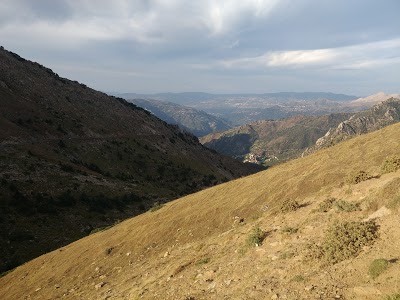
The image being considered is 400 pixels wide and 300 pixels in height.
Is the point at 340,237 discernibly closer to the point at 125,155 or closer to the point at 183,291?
the point at 183,291

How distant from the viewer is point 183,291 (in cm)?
1277

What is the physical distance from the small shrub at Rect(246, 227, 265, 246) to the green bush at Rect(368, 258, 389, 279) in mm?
5301

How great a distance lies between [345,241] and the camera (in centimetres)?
1183

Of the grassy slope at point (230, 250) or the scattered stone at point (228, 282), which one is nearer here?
the grassy slope at point (230, 250)

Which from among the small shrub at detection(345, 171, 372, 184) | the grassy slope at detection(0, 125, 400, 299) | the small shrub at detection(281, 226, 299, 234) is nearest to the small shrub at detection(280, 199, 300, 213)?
the grassy slope at detection(0, 125, 400, 299)

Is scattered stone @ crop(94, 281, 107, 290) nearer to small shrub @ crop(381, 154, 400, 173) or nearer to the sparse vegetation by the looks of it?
the sparse vegetation

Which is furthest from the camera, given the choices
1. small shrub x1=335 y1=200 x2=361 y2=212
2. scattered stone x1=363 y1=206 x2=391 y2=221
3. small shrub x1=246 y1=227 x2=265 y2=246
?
small shrub x1=246 y1=227 x2=265 y2=246

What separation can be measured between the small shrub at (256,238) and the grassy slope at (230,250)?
15.2 inches

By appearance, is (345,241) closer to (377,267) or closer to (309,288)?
(377,267)

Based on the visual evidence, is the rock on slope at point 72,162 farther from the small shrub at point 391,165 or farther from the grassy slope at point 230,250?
the small shrub at point 391,165

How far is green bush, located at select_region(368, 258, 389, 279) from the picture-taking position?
9719 millimetres

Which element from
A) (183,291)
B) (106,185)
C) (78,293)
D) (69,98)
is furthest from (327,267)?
(69,98)

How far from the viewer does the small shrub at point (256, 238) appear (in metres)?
14.7

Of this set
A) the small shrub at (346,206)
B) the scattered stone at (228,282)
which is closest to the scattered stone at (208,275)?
the scattered stone at (228,282)
